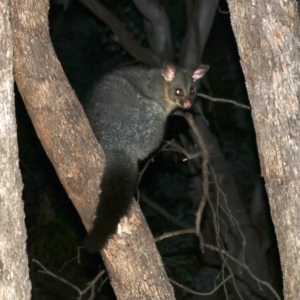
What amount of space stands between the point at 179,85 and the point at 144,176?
3742 mm

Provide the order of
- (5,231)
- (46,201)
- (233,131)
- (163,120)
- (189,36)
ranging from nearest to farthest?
1. (5,231)
2. (163,120)
3. (189,36)
4. (46,201)
5. (233,131)

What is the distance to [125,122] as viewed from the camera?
435 centimetres

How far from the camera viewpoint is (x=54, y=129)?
365 centimetres

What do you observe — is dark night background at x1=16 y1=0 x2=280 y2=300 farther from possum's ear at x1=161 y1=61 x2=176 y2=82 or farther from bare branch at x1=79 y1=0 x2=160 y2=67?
possum's ear at x1=161 y1=61 x2=176 y2=82

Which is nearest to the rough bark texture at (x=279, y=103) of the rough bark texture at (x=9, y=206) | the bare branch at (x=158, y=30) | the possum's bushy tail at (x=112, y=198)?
the possum's bushy tail at (x=112, y=198)

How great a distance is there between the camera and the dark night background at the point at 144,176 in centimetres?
834

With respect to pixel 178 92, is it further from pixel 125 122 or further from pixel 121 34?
pixel 121 34

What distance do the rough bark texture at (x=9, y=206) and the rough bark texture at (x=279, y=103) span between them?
48.1 inches

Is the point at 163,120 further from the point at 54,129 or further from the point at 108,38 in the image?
the point at 108,38

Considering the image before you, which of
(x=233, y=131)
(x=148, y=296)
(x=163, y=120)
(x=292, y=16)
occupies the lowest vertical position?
(x=233, y=131)

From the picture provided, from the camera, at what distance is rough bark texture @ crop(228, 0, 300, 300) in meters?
3.29

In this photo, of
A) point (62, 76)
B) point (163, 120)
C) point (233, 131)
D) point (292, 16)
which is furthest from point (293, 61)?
point (233, 131)

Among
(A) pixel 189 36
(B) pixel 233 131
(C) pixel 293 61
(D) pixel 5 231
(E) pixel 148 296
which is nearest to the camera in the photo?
(D) pixel 5 231

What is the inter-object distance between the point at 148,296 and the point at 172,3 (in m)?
6.23
